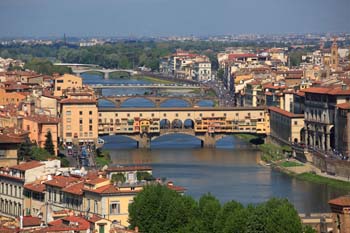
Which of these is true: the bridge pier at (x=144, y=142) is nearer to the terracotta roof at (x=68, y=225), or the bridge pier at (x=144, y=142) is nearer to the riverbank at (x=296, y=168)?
the riverbank at (x=296, y=168)

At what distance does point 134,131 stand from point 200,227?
18740 millimetres

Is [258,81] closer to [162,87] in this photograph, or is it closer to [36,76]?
[36,76]

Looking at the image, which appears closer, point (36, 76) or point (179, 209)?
point (179, 209)

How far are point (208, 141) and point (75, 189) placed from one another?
1654 cm

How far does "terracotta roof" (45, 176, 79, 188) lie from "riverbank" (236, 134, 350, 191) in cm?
691

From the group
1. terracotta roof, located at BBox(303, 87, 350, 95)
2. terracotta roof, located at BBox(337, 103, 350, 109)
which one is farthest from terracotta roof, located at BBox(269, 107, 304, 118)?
terracotta roof, located at BBox(337, 103, 350, 109)

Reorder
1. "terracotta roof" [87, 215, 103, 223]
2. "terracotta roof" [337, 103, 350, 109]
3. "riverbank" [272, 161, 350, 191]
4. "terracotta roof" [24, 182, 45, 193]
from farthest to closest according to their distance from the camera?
"terracotta roof" [337, 103, 350, 109] → "riverbank" [272, 161, 350, 191] → "terracotta roof" [24, 182, 45, 193] → "terracotta roof" [87, 215, 103, 223]

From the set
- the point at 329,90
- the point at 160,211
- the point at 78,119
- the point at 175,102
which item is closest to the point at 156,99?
the point at 175,102

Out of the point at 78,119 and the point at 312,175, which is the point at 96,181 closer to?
the point at 312,175

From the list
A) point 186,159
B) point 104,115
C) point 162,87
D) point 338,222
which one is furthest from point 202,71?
point 338,222

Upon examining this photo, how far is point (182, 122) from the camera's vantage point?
3266cm

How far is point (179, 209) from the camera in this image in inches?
506

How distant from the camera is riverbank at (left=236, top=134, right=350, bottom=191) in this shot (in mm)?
22688

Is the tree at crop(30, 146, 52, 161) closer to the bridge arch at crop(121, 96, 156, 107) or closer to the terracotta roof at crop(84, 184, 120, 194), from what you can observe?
the terracotta roof at crop(84, 184, 120, 194)
